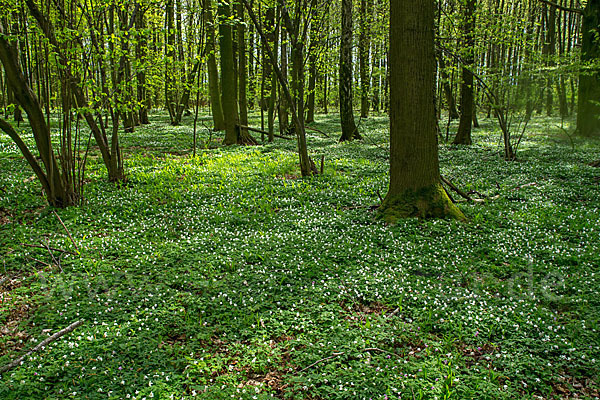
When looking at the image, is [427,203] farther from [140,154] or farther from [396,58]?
[140,154]

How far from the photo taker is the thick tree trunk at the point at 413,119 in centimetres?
729

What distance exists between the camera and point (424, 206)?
7816 mm

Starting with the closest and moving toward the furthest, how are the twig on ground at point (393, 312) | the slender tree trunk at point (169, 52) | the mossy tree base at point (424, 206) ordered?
the twig on ground at point (393, 312), the mossy tree base at point (424, 206), the slender tree trunk at point (169, 52)

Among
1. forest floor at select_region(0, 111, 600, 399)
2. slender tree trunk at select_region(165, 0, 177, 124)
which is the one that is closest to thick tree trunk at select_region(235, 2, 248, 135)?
slender tree trunk at select_region(165, 0, 177, 124)

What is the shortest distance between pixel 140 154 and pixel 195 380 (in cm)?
1342

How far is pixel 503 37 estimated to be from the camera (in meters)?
15.5

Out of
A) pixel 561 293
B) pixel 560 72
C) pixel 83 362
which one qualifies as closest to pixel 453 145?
pixel 560 72

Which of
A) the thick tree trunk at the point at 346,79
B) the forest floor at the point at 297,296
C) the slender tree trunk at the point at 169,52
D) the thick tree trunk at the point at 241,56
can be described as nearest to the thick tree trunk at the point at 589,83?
the forest floor at the point at 297,296

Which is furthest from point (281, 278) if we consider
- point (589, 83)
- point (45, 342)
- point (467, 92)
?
point (589, 83)

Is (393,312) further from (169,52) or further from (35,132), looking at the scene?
(169,52)

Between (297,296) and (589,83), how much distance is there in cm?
1889

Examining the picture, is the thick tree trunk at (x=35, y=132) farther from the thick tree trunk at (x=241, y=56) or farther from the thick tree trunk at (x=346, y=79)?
the thick tree trunk at (x=346, y=79)

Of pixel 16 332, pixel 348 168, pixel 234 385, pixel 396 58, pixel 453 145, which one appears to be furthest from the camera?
pixel 453 145

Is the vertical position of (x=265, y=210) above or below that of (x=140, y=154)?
below
